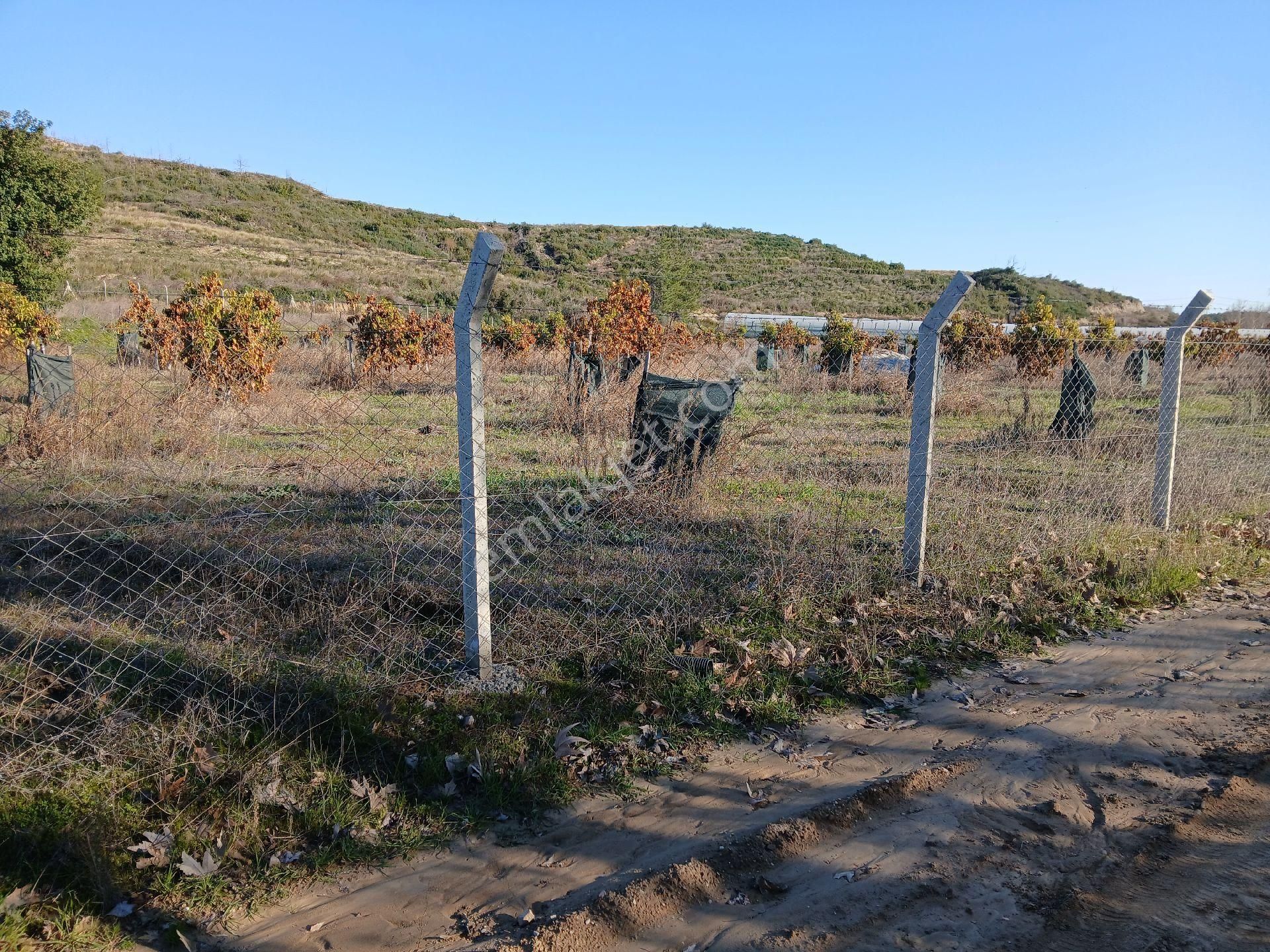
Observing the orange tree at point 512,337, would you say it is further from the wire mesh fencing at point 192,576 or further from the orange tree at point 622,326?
the wire mesh fencing at point 192,576

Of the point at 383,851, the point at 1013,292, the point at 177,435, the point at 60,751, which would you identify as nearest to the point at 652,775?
the point at 383,851

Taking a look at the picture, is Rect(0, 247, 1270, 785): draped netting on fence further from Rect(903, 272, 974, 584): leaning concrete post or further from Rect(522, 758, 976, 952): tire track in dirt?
Rect(522, 758, 976, 952): tire track in dirt

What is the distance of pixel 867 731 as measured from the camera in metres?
4.00

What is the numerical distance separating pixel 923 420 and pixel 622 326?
1399cm

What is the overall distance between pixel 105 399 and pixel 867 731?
4.70 m

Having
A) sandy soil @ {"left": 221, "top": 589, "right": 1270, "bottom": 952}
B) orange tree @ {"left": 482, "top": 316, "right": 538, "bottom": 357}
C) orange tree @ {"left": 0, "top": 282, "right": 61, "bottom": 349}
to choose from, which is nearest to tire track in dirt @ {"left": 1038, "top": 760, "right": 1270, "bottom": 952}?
sandy soil @ {"left": 221, "top": 589, "right": 1270, "bottom": 952}

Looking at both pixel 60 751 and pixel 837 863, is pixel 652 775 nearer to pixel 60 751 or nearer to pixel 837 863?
pixel 837 863

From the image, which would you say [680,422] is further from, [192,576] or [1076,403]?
[1076,403]

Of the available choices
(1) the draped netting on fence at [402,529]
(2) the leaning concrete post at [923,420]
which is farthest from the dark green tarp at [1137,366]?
(2) the leaning concrete post at [923,420]

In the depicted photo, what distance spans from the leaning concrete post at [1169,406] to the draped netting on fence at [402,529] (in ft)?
0.64

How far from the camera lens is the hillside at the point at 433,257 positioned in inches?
1576

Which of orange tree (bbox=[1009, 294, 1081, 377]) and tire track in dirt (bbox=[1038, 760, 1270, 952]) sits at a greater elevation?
orange tree (bbox=[1009, 294, 1081, 377])

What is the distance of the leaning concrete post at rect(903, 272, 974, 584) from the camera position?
4973 millimetres

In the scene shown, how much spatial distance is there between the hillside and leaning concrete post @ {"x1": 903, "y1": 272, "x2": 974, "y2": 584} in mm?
28398
